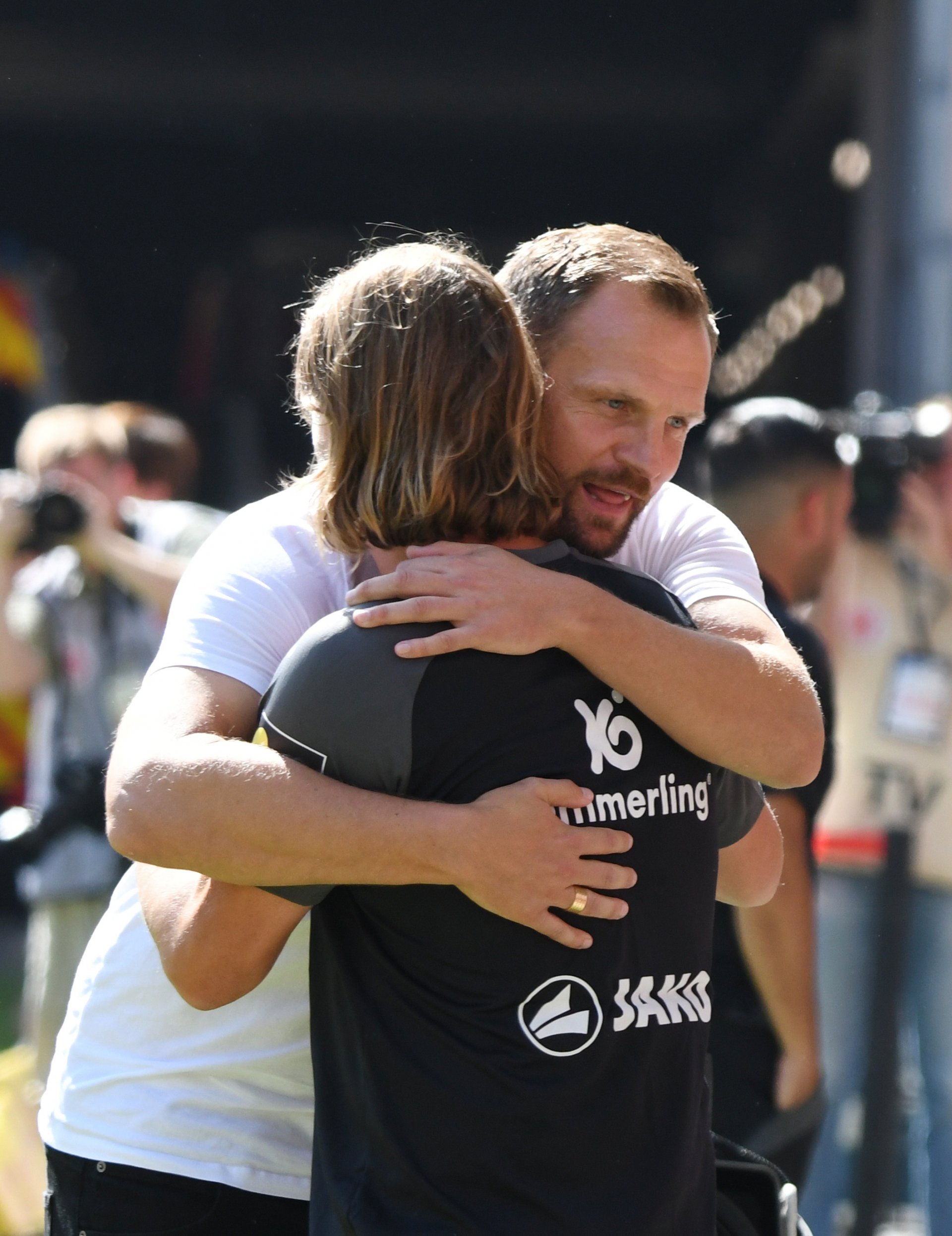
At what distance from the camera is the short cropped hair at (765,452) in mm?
2930

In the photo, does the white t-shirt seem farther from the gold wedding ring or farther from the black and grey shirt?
the gold wedding ring

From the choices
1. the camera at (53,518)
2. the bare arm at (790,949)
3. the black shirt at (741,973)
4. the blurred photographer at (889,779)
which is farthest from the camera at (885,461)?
the camera at (53,518)

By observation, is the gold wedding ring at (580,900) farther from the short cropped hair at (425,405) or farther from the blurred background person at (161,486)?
A: the blurred background person at (161,486)

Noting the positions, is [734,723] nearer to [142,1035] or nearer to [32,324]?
[142,1035]

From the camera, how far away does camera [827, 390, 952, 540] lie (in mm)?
3449

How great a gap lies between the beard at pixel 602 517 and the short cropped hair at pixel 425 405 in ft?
0.35

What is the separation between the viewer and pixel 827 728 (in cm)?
272

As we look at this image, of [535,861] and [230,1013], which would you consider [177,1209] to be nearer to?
[230,1013]

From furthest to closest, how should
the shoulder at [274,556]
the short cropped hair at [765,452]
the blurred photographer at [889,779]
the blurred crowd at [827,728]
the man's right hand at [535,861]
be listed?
the blurred photographer at [889,779], the short cropped hair at [765,452], the blurred crowd at [827,728], the shoulder at [274,556], the man's right hand at [535,861]

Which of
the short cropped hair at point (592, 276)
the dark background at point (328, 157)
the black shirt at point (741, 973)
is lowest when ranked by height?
the black shirt at point (741, 973)

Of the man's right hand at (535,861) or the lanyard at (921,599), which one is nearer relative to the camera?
the man's right hand at (535,861)

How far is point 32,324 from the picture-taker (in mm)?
6375

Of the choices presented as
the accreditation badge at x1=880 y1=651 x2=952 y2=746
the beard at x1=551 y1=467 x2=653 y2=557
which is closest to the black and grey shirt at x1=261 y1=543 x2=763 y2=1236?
the beard at x1=551 y1=467 x2=653 y2=557

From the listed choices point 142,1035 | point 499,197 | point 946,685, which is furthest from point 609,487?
point 499,197
